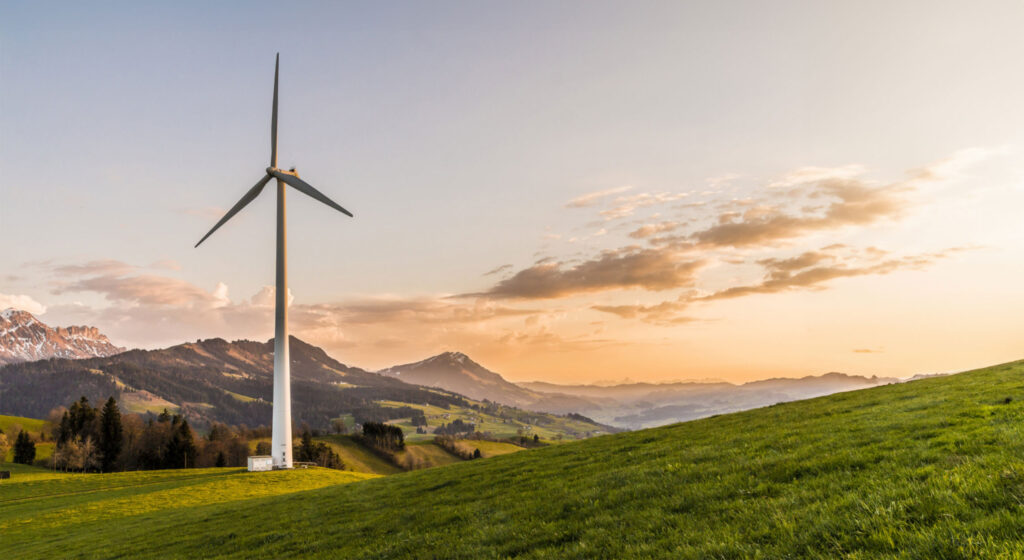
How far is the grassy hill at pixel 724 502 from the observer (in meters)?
9.66

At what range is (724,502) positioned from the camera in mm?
13336

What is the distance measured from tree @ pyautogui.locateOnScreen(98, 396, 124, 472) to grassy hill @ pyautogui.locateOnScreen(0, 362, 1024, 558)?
148 meters

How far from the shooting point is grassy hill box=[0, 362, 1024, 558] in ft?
31.7

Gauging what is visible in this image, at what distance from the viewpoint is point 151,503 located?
56.0 metres

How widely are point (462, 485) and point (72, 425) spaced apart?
18736 centimetres

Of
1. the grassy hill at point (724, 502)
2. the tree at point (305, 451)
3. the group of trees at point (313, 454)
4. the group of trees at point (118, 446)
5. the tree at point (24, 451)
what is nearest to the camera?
the grassy hill at point (724, 502)

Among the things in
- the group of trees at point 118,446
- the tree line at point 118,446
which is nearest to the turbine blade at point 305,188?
the tree line at point 118,446

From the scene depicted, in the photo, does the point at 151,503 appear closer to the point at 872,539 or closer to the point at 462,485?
the point at 462,485

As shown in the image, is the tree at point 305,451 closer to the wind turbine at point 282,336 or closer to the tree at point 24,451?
the tree at point 24,451

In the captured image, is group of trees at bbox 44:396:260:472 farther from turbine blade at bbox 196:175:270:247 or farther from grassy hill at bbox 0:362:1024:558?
grassy hill at bbox 0:362:1024:558

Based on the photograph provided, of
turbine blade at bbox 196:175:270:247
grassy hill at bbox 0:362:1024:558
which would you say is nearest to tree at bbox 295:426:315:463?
turbine blade at bbox 196:175:270:247

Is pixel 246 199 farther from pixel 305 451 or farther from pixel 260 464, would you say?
pixel 305 451

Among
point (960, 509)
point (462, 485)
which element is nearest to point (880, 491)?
point (960, 509)

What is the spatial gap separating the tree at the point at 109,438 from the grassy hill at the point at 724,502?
5819 inches
